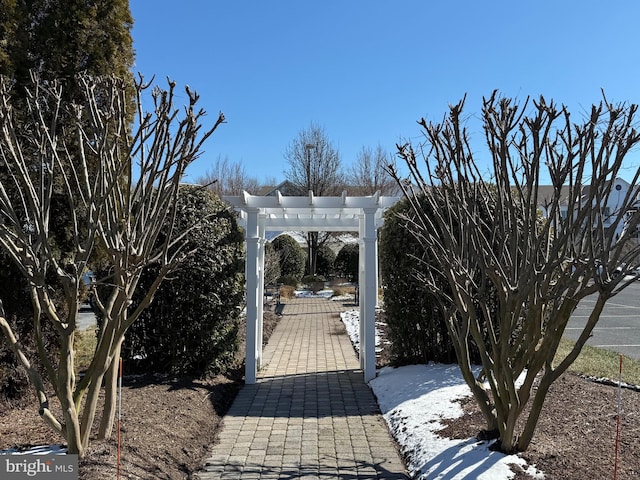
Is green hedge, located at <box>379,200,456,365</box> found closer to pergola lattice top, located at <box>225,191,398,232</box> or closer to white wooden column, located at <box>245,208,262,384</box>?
pergola lattice top, located at <box>225,191,398,232</box>

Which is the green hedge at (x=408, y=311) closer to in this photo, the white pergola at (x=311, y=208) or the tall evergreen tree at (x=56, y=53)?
the white pergola at (x=311, y=208)

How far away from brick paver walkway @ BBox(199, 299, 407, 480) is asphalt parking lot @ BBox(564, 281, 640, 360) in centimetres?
506

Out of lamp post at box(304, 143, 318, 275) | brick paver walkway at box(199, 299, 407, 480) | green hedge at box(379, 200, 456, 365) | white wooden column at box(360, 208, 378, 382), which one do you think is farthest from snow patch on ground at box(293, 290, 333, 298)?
green hedge at box(379, 200, 456, 365)

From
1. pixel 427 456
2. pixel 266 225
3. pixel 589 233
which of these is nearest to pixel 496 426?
pixel 427 456

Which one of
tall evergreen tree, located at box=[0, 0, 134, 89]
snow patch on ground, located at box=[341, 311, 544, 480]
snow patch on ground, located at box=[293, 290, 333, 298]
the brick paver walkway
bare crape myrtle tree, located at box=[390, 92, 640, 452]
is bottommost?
snow patch on ground, located at box=[293, 290, 333, 298]

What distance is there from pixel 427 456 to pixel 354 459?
2.11 ft

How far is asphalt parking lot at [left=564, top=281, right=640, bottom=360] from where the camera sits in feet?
35.8

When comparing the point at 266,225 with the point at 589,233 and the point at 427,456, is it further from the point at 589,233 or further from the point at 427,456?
the point at 589,233

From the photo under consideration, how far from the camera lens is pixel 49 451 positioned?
4.11 meters

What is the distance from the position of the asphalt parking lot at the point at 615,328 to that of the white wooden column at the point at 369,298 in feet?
14.3

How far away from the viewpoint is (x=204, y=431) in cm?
523

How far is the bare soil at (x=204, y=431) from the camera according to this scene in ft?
12.8

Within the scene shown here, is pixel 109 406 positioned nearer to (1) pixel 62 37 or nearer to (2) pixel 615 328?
(1) pixel 62 37

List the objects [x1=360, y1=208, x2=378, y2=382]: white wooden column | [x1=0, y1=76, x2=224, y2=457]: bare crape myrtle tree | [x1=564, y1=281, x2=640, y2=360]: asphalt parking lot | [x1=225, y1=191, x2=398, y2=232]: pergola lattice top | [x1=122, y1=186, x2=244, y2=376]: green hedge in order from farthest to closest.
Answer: [x1=564, y1=281, x2=640, y2=360]: asphalt parking lot
[x1=225, y1=191, x2=398, y2=232]: pergola lattice top
[x1=360, y1=208, x2=378, y2=382]: white wooden column
[x1=122, y1=186, x2=244, y2=376]: green hedge
[x1=0, y1=76, x2=224, y2=457]: bare crape myrtle tree
